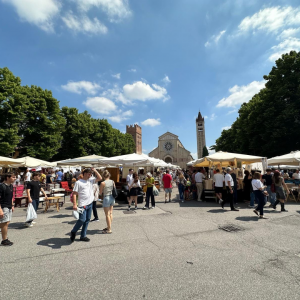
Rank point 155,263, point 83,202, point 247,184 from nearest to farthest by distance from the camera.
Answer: point 155,263 < point 83,202 < point 247,184

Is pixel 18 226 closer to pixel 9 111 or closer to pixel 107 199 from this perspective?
pixel 107 199

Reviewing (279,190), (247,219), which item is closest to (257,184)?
(247,219)

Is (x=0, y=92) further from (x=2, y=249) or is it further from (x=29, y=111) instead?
(x=2, y=249)

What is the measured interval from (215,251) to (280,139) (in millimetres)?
20405

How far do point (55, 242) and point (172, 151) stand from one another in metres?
71.1

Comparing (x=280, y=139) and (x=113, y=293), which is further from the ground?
(x=280, y=139)

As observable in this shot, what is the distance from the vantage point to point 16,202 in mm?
9461

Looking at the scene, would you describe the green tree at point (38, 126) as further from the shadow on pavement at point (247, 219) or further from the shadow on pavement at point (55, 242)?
the shadow on pavement at point (247, 219)

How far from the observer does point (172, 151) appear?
245 ft

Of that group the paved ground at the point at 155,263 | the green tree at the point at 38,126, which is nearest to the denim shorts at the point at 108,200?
the paved ground at the point at 155,263

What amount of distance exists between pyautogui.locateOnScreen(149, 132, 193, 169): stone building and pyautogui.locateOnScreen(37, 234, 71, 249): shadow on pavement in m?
69.8

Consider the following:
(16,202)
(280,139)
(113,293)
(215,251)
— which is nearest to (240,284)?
(215,251)

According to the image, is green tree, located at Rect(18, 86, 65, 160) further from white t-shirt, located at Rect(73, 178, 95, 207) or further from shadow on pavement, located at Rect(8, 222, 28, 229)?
white t-shirt, located at Rect(73, 178, 95, 207)

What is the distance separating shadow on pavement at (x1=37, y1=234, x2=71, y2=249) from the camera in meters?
4.27
